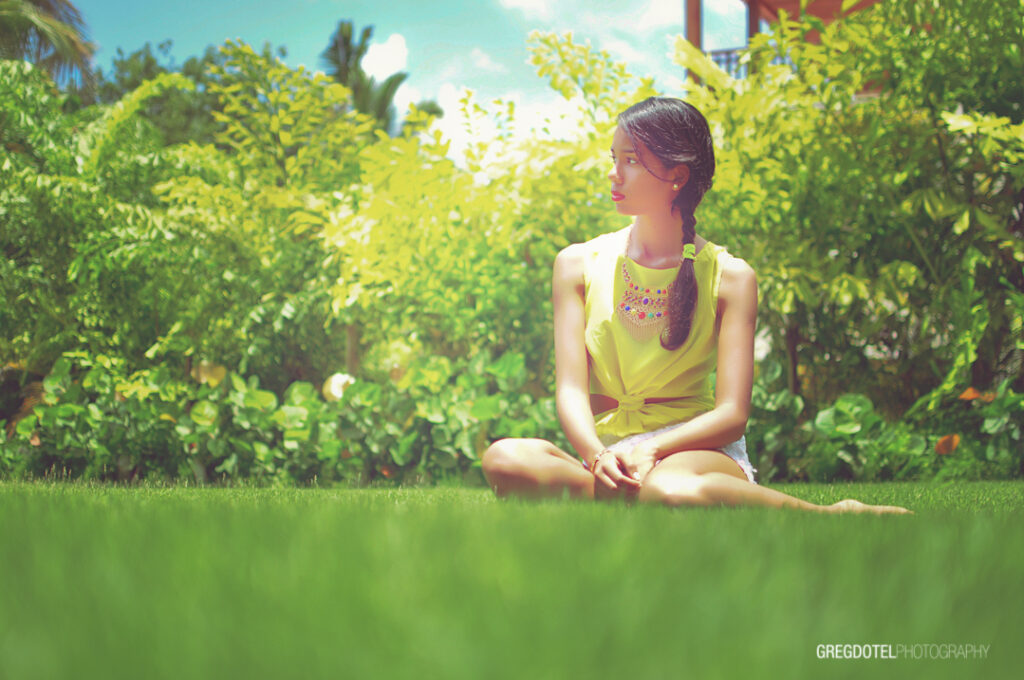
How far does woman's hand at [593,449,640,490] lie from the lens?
7.70ft

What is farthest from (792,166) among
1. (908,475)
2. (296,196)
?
(296,196)

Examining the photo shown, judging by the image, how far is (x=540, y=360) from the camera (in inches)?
194

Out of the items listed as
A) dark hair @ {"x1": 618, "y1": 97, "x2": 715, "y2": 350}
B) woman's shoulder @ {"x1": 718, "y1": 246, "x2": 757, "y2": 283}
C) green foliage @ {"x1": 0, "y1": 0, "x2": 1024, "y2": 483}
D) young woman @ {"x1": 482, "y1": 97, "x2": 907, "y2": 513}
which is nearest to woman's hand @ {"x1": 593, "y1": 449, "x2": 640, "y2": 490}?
young woman @ {"x1": 482, "y1": 97, "x2": 907, "y2": 513}

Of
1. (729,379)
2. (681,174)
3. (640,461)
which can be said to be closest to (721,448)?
(729,379)

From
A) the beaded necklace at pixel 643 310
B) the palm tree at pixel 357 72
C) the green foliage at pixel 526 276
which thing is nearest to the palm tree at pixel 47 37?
the palm tree at pixel 357 72

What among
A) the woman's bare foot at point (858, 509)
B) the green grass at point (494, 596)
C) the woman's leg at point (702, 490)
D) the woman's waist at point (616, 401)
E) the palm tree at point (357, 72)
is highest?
the palm tree at point (357, 72)

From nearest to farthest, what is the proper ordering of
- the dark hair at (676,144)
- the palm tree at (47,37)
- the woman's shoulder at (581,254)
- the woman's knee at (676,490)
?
1. the woman's knee at (676,490)
2. the dark hair at (676,144)
3. the woman's shoulder at (581,254)
4. the palm tree at (47,37)

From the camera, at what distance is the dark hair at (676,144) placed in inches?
104

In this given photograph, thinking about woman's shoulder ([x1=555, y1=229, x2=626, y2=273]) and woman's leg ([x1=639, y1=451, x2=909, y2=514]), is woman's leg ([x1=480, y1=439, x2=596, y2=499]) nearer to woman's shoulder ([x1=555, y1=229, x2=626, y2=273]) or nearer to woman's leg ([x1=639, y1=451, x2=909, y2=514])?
woman's leg ([x1=639, y1=451, x2=909, y2=514])

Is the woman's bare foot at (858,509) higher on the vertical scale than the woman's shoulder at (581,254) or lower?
lower

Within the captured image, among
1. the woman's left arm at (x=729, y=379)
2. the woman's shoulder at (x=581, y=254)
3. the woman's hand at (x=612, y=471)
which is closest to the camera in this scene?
the woman's hand at (x=612, y=471)

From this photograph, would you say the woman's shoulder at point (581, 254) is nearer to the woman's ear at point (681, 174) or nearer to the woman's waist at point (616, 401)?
the woman's ear at point (681, 174)

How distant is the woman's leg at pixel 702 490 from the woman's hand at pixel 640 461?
0.11 ft

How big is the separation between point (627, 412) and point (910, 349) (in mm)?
2774
